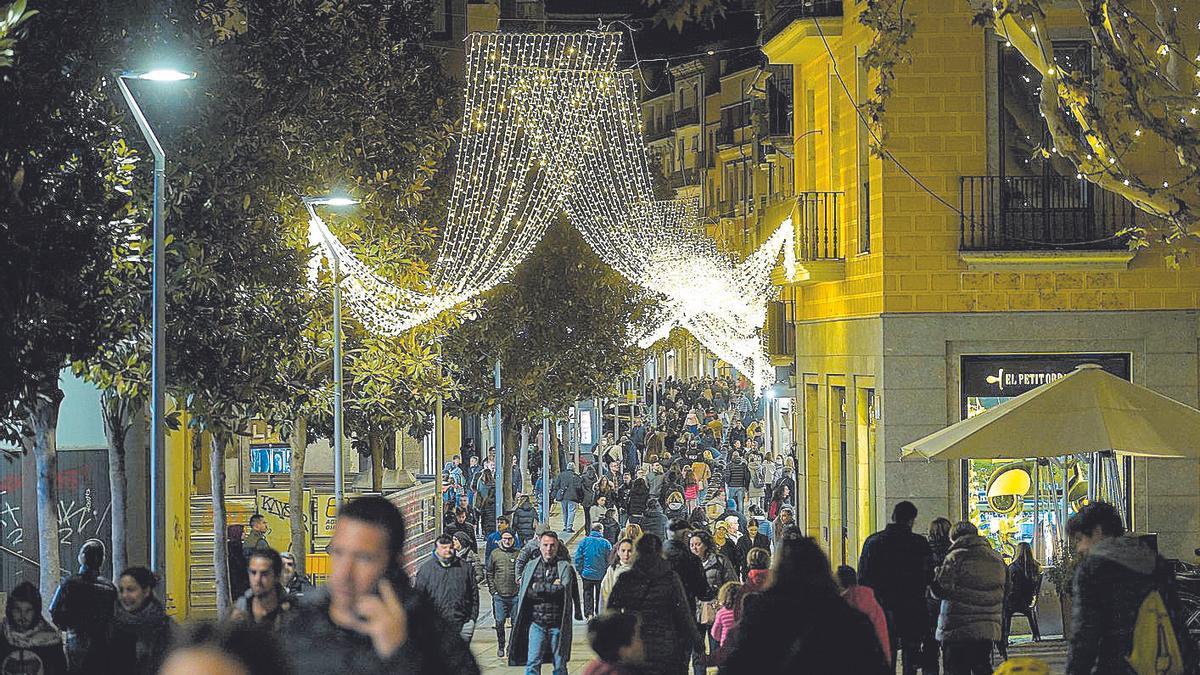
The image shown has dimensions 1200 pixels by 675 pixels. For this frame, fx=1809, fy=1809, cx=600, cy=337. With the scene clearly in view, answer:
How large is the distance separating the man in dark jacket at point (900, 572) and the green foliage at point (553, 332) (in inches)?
1067

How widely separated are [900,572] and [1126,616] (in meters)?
4.53

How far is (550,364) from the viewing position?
1704 inches

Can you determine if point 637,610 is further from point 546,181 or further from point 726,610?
point 546,181

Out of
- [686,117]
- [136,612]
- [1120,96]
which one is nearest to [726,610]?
[136,612]

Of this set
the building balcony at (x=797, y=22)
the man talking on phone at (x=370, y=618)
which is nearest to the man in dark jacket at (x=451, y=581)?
the man talking on phone at (x=370, y=618)

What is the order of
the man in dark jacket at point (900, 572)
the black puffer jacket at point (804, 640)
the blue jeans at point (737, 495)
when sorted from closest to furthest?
1. the black puffer jacket at point (804, 640)
2. the man in dark jacket at point (900, 572)
3. the blue jeans at point (737, 495)

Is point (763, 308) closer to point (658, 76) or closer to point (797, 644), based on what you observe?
Result: point (797, 644)

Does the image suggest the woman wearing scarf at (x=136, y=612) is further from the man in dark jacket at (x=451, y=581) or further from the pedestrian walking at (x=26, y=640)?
the man in dark jacket at (x=451, y=581)

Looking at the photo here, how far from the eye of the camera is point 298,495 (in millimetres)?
27297

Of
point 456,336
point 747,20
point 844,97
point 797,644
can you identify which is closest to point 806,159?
point 844,97

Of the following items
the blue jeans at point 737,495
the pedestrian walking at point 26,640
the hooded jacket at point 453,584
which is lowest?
the blue jeans at point 737,495

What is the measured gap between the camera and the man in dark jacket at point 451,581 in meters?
16.0

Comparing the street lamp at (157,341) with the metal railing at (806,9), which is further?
the metal railing at (806,9)

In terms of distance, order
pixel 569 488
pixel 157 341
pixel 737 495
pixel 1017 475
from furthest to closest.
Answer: pixel 737 495
pixel 569 488
pixel 1017 475
pixel 157 341
